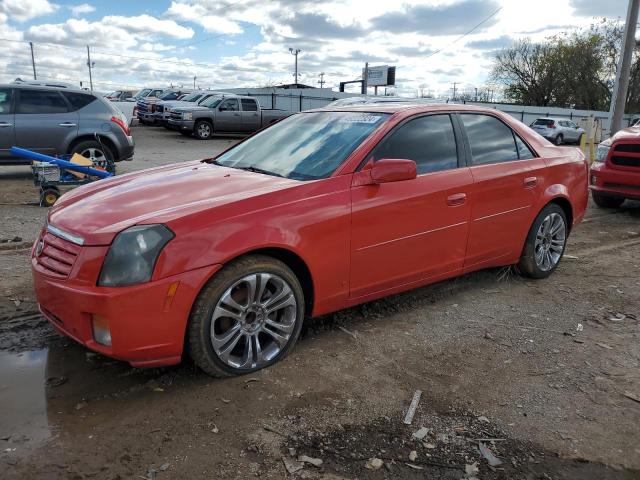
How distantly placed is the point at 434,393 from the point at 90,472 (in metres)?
1.87

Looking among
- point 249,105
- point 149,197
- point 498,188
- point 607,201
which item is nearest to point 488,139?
point 498,188

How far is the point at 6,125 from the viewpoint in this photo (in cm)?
967

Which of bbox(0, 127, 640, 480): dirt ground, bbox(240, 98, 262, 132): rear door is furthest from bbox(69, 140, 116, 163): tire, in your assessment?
bbox(240, 98, 262, 132): rear door

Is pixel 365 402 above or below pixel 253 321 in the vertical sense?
below

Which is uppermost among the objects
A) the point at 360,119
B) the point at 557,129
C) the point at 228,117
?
the point at 360,119

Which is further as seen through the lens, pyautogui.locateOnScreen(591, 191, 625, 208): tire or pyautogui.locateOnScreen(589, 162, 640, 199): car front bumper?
pyautogui.locateOnScreen(591, 191, 625, 208): tire

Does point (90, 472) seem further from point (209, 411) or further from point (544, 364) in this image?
point (544, 364)

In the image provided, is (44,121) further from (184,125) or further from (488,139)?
(184,125)

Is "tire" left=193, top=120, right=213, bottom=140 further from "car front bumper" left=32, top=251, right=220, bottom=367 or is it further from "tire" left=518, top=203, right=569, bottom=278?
"car front bumper" left=32, top=251, right=220, bottom=367

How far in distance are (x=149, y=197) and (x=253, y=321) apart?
1016mm

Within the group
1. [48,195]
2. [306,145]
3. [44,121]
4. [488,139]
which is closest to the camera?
[306,145]

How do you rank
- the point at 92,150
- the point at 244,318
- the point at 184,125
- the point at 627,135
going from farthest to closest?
the point at 184,125, the point at 92,150, the point at 627,135, the point at 244,318

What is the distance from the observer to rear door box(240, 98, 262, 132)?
22.5 m

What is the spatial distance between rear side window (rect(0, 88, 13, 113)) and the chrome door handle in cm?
891
